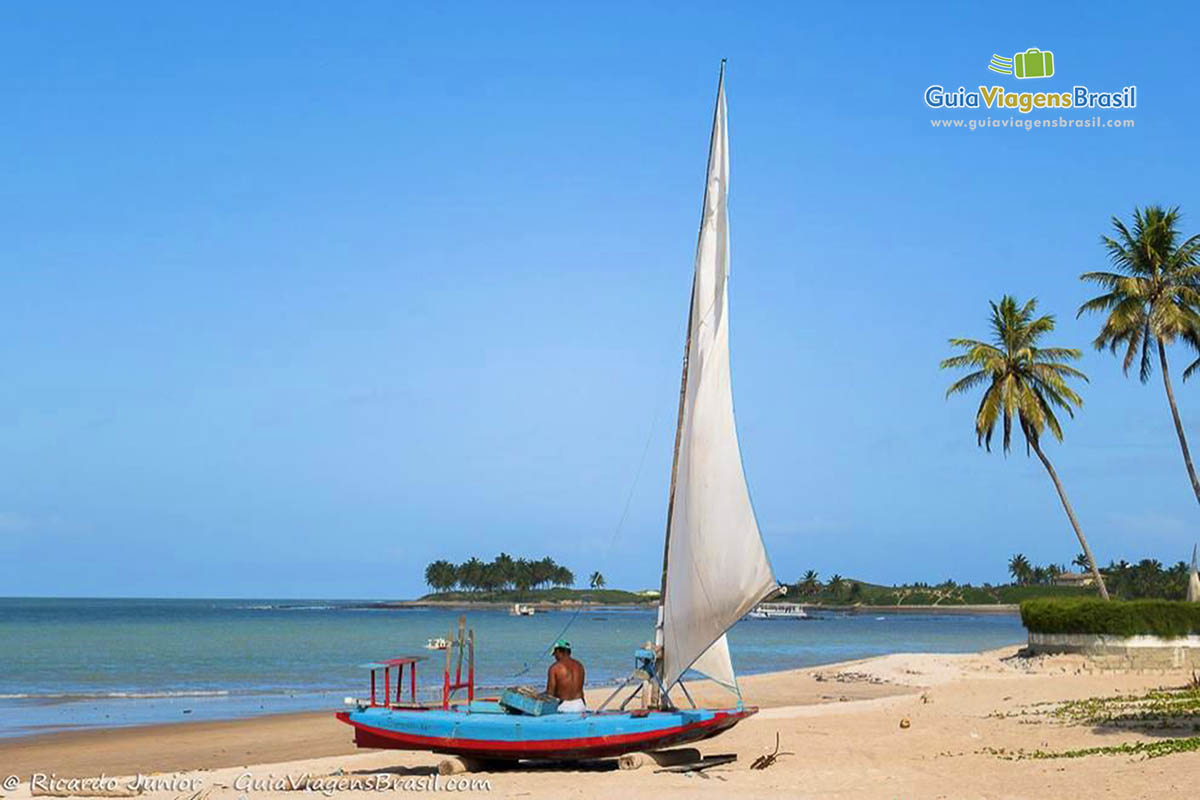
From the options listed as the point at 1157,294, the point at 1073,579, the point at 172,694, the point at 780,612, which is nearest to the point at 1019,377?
the point at 1157,294

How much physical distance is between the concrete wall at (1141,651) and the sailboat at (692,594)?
2058 centimetres

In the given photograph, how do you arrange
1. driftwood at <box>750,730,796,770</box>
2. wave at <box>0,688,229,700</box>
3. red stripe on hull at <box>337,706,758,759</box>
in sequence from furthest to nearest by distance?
wave at <box>0,688,229,700</box>, driftwood at <box>750,730,796,770</box>, red stripe on hull at <box>337,706,758,759</box>

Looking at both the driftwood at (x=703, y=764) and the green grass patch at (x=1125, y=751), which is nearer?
the green grass patch at (x=1125, y=751)

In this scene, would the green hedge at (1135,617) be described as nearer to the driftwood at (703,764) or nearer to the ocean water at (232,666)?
the ocean water at (232,666)

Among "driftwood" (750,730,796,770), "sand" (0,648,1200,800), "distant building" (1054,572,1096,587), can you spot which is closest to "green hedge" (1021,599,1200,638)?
"sand" (0,648,1200,800)

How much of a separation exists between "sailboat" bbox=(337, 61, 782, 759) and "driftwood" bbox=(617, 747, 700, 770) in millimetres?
273

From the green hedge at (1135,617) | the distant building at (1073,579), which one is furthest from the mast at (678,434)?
the distant building at (1073,579)

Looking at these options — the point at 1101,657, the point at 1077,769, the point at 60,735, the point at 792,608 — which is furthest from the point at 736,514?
the point at 792,608

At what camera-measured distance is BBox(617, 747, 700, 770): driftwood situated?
59.6 ft

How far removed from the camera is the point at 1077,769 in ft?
52.1

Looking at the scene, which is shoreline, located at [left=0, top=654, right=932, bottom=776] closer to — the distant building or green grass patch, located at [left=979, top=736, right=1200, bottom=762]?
green grass patch, located at [left=979, top=736, right=1200, bottom=762]

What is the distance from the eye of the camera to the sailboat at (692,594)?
17.6 m

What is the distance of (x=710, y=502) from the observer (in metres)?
17.9

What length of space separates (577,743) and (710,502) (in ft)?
12.7
